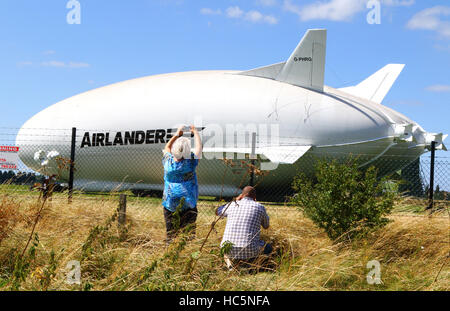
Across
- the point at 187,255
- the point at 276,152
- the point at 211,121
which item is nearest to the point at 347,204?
the point at 187,255

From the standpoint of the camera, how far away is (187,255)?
5.29 meters

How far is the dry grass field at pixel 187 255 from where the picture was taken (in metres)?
4.63

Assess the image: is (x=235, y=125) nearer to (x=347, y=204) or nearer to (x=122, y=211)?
(x=122, y=211)

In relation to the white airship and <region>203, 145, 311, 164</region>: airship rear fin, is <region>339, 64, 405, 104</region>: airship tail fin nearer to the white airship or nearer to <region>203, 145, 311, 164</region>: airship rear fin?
the white airship

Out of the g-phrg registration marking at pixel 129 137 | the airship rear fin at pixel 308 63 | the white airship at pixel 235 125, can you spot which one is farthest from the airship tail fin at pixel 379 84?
the g-phrg registration marking at pixel 129 137

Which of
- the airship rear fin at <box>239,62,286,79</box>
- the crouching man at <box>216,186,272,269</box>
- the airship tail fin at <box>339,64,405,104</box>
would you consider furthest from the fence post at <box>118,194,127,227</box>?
the airship tail fin at <box>339,64,405,104</box>

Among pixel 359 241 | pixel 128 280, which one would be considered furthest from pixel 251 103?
pixel 128 280

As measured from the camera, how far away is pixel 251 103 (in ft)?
49.4

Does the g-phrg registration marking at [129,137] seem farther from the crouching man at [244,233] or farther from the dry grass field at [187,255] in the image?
the crouching man at [244,233]

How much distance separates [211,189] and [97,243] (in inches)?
402

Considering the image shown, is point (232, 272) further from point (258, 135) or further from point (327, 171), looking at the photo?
point (258, 135)

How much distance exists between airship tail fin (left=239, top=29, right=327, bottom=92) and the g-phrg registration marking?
14.0ft

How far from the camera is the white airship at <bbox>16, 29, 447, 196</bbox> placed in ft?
48.9
